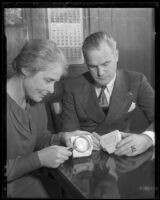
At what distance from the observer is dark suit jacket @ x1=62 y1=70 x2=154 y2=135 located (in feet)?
3.15

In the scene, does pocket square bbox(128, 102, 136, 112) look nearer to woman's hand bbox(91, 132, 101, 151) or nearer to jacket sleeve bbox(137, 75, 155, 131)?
jacket sleeve bbox(137, 75, 155, 131)

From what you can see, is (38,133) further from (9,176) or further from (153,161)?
(153,161)

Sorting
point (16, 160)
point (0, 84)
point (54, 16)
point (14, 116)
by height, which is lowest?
point (16, 160)

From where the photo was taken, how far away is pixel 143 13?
0.95 metres

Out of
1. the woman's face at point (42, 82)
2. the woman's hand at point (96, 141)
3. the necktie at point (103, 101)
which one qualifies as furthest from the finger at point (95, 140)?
the woman's face at point (42, 82)

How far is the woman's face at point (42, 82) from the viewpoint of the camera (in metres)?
0.91

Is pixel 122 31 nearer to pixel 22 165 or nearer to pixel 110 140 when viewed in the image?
pixel 110 140

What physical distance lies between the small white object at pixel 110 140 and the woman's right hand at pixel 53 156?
0.12 m

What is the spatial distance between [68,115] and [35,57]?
0.77ft

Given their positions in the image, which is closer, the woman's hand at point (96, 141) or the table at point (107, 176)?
the table at point (107, 176)

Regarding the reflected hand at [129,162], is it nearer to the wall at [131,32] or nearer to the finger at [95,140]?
the finger at [95,140]

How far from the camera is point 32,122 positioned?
0.94m

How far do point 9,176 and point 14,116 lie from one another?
0.67 feet
